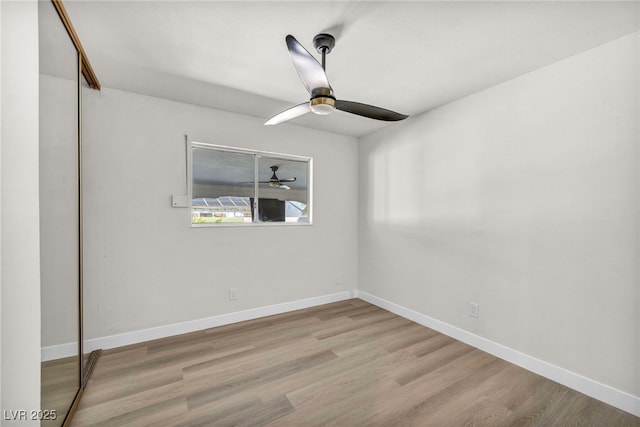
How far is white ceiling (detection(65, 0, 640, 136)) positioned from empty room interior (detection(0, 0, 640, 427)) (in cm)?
2

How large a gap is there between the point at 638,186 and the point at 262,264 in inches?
129

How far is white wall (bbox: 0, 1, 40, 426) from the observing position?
3.10 feet

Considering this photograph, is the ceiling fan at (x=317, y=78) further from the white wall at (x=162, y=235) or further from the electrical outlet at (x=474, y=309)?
the electrical outlet at (x=474, y=309)

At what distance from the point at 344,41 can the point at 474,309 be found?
Result: 2.61 metres

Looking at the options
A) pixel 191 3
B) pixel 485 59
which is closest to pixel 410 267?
pixel 485 59

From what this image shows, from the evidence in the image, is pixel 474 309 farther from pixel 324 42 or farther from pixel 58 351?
pixel 58 351

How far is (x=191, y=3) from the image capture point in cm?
151

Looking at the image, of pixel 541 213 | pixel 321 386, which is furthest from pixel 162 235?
pixel 541 213

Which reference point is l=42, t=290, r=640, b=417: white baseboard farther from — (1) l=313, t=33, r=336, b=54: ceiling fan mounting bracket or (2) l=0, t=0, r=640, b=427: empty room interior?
(1) l=313, t=33, r=336, b=54: ceiling fan mounting bracket

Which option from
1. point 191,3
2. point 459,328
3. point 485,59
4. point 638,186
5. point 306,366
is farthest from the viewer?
point 459,328

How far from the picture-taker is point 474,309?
2.63 m

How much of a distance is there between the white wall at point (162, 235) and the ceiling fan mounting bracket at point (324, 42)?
1.61m

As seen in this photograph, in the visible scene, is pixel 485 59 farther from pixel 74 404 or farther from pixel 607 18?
pixel 74 404

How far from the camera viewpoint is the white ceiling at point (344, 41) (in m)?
1.56
